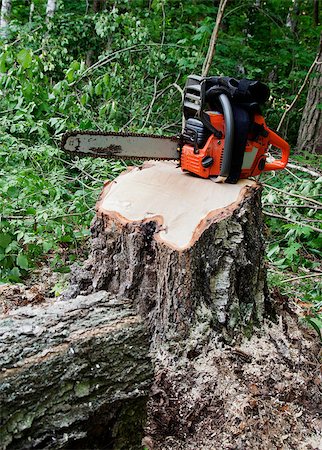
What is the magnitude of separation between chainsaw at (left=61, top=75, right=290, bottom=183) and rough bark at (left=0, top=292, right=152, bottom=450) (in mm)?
822

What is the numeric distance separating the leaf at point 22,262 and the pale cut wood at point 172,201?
1.03 m

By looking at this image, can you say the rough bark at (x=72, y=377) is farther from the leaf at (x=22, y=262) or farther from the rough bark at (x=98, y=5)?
the rough bark at (x=98, y=5)

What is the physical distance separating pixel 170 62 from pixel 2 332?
4641 mm

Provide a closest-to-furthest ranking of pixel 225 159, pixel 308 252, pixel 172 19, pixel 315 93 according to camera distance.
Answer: pixel 225 159, pixel 308 252, pixel 315 93, pixel 172 19

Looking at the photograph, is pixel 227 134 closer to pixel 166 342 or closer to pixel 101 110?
pixel 166 342

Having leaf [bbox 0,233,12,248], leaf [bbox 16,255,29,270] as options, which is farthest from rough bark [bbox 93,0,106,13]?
leaf [bbox 16,255,29,270]

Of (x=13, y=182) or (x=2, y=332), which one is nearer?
(x=2, y=332)

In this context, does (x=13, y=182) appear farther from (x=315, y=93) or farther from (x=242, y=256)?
(x=315, y=93)

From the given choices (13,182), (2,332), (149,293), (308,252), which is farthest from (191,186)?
(308,252)

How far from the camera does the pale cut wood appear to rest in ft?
6.61

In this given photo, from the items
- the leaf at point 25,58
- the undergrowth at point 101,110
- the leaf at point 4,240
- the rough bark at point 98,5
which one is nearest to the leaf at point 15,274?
the undergrowth at point 101,110

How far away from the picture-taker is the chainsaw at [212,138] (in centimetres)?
223

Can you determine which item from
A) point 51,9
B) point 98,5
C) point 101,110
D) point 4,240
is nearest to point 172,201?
point 4,240

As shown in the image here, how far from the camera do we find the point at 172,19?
22.2 feet
